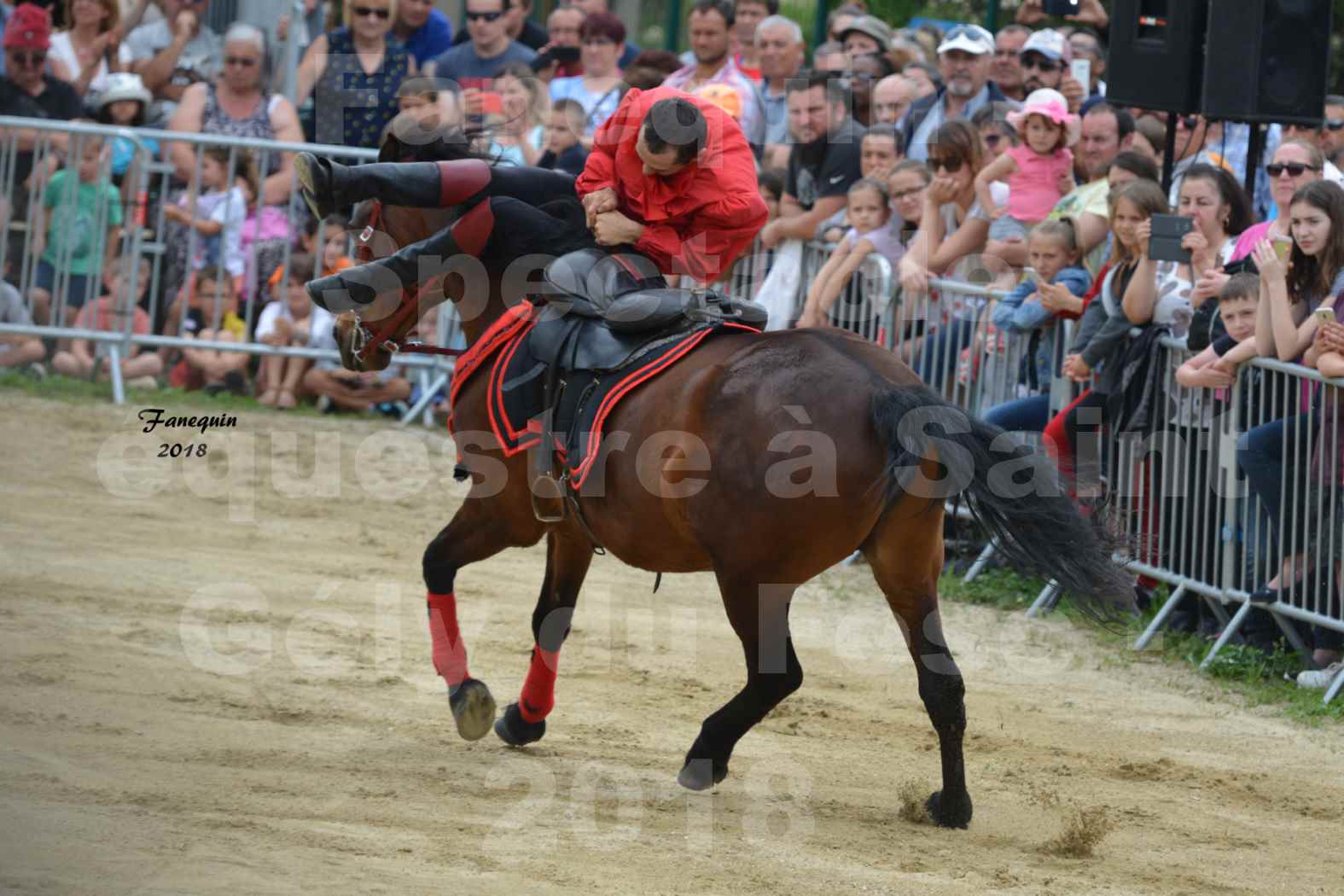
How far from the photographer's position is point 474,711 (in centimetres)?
618

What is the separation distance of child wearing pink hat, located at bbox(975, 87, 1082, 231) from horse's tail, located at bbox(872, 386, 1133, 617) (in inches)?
174

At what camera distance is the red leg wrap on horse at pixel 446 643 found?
6.32m

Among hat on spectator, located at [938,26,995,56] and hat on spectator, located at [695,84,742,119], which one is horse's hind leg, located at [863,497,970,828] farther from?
hat on spectator, located at [695,84,742,119]

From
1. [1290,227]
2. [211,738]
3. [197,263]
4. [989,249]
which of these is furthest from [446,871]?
[197,263]

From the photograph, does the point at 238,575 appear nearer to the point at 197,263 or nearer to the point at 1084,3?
the point at 197,263

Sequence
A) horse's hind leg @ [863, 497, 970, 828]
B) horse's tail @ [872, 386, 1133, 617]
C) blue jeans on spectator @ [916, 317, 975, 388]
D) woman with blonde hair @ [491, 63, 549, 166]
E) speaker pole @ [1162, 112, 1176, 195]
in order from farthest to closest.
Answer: woman with blonde hair @ [491, 63, 549, 166] → blue jeans on spectator @ [916, 317, 975, 388] → speaker pole @ [1162, 112, 1176, 195] → horse's hind leg @ [863, 497, 970, 828] → horse's tail @ [872, 386, 1133, 617]

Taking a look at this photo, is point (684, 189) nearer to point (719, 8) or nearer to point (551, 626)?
point (551, 626)

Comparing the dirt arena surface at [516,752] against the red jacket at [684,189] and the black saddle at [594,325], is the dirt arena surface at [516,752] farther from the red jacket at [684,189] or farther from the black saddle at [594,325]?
the red jacket at [684,189]

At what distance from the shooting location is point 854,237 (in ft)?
32.4

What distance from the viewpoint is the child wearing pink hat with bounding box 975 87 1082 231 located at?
963 centimetres

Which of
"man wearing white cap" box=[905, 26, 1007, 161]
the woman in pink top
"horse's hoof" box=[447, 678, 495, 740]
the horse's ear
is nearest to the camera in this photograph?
"horse's hoof" box=[447, 678, 495, 740]

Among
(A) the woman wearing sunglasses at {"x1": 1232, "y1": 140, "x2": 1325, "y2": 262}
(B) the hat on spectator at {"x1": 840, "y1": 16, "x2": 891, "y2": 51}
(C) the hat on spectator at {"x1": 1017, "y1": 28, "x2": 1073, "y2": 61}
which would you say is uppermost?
(B) the hat on spectator at {"x1": 840, "y1": 16, "x2": 891, "y2": 51}

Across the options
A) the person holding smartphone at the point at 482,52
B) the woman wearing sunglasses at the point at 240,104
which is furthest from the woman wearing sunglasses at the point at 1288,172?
the woman wearing sunglasses at the point at 240,104

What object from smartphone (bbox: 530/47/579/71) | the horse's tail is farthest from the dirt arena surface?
smartphone (bbox: 530/47/579/71)
